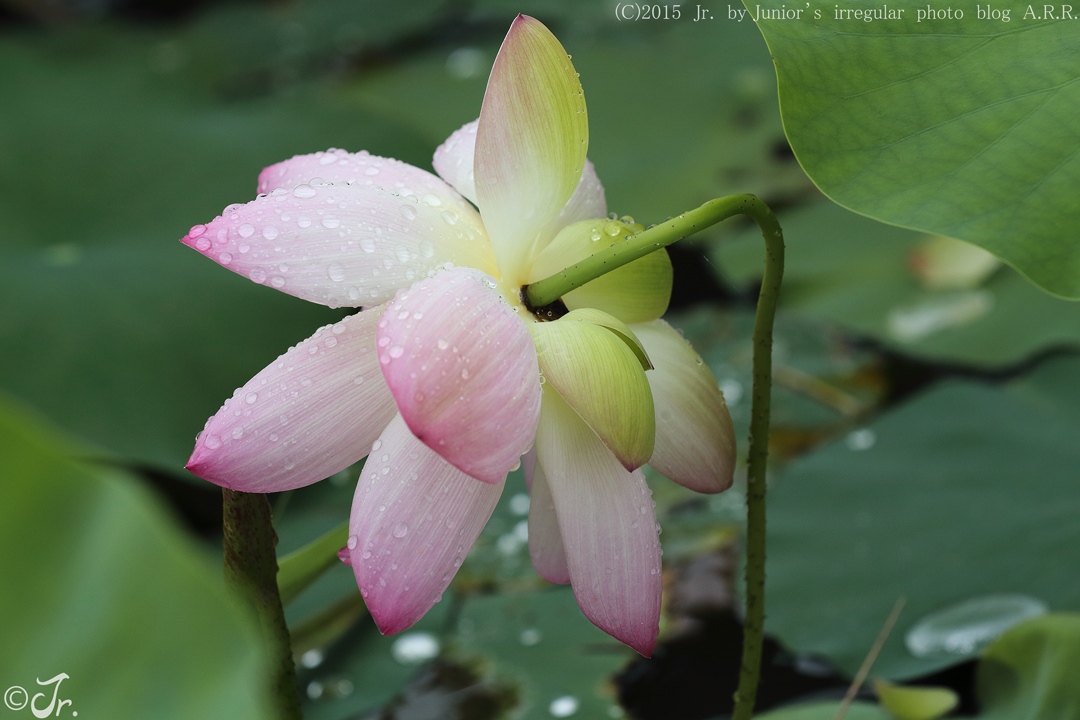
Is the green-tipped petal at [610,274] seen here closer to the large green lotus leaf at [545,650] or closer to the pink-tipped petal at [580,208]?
the pink-tipped petal at [580,208]

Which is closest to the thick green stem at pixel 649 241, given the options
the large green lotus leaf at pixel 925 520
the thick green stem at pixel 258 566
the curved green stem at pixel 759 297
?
the curved green stem at pixel 759 297

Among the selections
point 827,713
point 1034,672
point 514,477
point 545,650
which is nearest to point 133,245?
point 514,477

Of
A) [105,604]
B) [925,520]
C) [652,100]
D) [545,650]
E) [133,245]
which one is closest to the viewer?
[105,604]

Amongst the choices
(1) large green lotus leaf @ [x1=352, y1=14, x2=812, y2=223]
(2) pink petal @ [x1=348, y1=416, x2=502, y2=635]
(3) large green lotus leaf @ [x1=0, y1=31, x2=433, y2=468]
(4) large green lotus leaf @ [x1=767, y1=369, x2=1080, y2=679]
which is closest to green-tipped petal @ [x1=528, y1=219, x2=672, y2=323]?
(2) pink petal @ [x1=348, y1=416, x2=502, y2=635]

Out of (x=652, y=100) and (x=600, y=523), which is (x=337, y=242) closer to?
(x=600, y=523)

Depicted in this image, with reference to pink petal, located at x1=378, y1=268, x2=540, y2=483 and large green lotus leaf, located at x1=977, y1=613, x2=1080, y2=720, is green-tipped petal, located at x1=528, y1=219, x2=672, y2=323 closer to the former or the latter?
pink petal, located at x1=378, y1=268, x2=540, y2=483

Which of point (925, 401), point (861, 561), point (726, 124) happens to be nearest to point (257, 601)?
point (861, 561)
